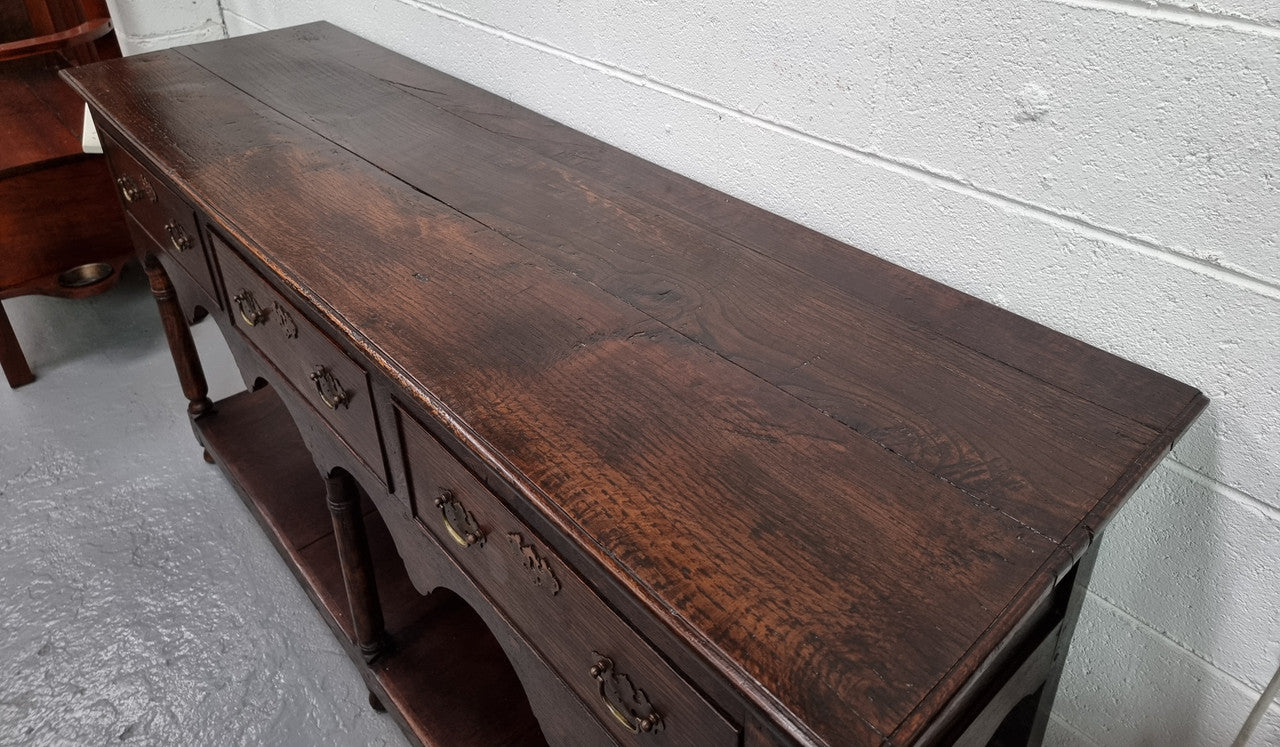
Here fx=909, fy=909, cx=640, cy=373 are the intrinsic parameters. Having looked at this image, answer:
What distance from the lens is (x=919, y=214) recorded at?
1.10 m

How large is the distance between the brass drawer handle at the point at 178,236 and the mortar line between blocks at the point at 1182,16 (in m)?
1.28

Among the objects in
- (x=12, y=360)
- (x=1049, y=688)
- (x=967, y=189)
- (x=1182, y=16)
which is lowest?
(x=12, y=360)

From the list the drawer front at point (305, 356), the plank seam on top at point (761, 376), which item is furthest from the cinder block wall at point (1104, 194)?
the drawer front at point (305, 356)

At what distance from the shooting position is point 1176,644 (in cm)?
104

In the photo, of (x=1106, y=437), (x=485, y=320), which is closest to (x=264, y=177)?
(x=485, y=320)

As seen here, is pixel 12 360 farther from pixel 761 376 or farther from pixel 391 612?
pixel 761 376

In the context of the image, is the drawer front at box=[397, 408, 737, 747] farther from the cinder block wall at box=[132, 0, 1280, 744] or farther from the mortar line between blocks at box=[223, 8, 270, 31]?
the mortar line between blocks at box=[223, 8, 270, 31]

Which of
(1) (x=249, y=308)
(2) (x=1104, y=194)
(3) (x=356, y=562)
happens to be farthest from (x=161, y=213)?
(2) (x=1104, y=194)

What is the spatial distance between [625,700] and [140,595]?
4.44ft

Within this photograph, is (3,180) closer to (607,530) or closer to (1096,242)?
(607,530)

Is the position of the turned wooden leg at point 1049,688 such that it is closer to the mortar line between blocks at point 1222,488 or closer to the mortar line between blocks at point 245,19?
the mortar line between blocks at point 1222,488

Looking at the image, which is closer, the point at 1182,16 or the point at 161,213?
the point at 1182,16

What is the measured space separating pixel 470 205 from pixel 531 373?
0.42m

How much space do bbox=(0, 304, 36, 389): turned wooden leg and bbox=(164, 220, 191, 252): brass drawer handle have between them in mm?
1047
